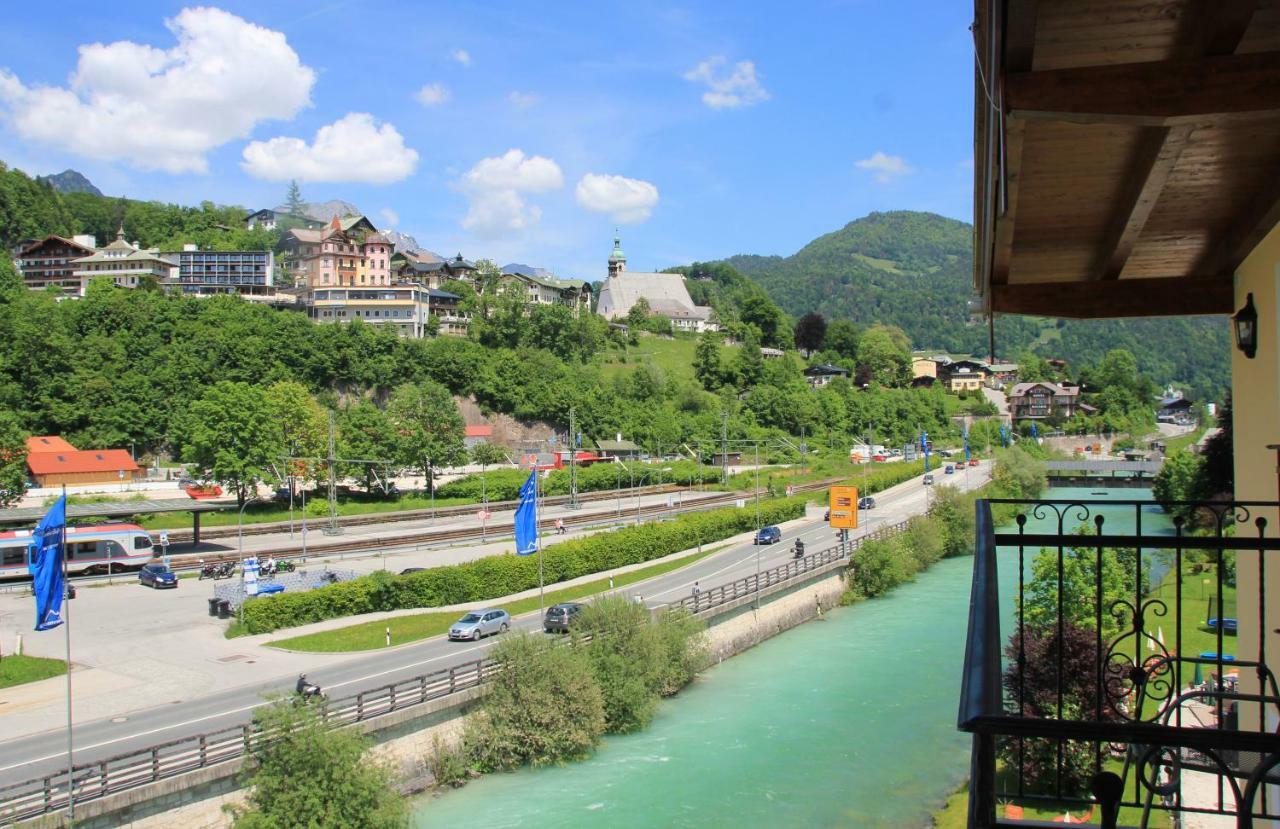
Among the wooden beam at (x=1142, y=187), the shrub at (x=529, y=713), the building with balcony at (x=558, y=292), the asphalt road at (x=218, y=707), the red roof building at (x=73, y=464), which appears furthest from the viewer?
the building with balcony at (x=558, y=292)

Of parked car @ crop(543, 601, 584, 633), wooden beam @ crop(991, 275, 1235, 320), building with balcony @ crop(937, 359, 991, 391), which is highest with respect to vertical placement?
building with balcony @ crop(937, 359, 991, 391)

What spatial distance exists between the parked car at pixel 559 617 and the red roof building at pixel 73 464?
140 ft

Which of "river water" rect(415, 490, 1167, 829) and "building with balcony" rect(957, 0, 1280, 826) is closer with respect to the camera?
"building with balcony" rect(957, 0, 1280, 826)

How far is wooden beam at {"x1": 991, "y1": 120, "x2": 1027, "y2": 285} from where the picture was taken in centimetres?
403

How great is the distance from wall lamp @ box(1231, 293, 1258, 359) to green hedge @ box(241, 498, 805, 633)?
24.6m

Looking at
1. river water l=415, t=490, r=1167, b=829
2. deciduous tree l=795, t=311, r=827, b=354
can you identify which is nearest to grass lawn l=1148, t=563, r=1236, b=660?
→ river water l=415, t=490, r=1167, b=829

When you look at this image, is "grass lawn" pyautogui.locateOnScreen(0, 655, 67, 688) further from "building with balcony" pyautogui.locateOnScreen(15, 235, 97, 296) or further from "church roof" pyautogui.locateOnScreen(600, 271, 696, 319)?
"church roof" pyautogui.locateOnScreen(600, 271, 696, 319)

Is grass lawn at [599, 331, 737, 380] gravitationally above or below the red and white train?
above

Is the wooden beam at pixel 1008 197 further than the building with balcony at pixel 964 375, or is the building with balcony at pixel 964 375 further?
the building with balcony at pixel 964 375

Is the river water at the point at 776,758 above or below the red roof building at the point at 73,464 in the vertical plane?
below

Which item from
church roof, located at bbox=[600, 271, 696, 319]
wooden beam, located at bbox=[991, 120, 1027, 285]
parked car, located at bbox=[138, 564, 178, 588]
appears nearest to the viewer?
wooden beam, located at bbox=[991, 120, 1027, 285]

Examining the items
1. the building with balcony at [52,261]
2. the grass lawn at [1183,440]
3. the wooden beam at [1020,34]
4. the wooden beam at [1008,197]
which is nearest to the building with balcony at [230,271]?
the building with balcony at [52,261]

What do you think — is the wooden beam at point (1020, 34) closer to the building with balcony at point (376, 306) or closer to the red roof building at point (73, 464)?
the red roof building at point (73, 464)

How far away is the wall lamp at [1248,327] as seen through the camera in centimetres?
641
